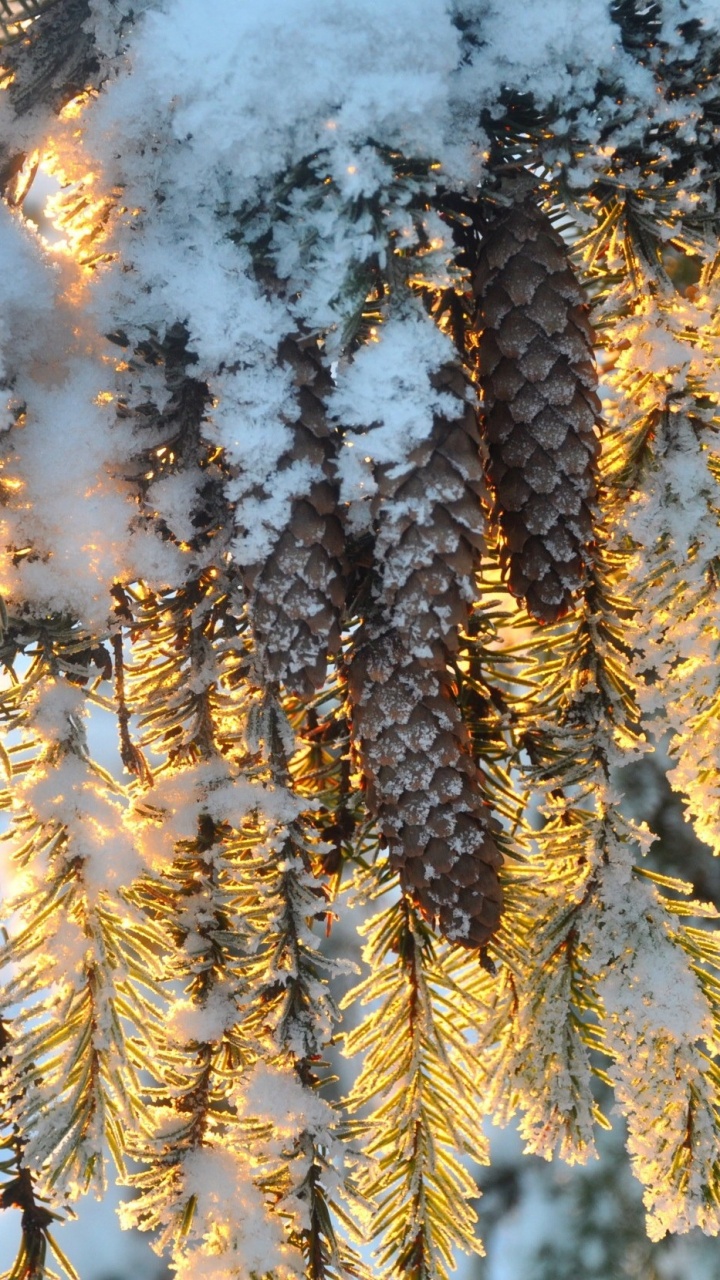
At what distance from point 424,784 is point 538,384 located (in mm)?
281

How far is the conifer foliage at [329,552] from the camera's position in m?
0.59

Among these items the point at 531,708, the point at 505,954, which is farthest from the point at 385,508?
the point at 505,954

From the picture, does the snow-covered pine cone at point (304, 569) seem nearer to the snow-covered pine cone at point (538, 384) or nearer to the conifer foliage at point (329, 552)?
the conifer foliage at point (329, 552)

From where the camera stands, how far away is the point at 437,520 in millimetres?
597

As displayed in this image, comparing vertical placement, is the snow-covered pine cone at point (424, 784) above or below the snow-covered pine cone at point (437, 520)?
below

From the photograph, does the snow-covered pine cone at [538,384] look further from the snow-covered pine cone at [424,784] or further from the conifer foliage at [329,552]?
the snow-covered pine cone at [424,784]

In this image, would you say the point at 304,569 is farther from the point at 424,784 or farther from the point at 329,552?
the point at 424,784

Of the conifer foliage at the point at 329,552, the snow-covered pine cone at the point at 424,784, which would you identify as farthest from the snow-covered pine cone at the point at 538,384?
the snow-covered pine cone at the point at 424,784

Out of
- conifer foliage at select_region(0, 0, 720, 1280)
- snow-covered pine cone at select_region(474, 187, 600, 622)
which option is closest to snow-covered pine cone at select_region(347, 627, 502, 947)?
conifer foliage at select_region(0, 0, 720, 1280)

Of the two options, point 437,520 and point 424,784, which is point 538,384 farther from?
point 424,784

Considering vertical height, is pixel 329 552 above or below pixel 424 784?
above

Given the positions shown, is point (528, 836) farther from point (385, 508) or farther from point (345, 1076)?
point (345, 1076)

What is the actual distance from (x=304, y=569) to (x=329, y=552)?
2cm

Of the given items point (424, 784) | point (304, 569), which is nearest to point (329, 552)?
point (304, 569)
